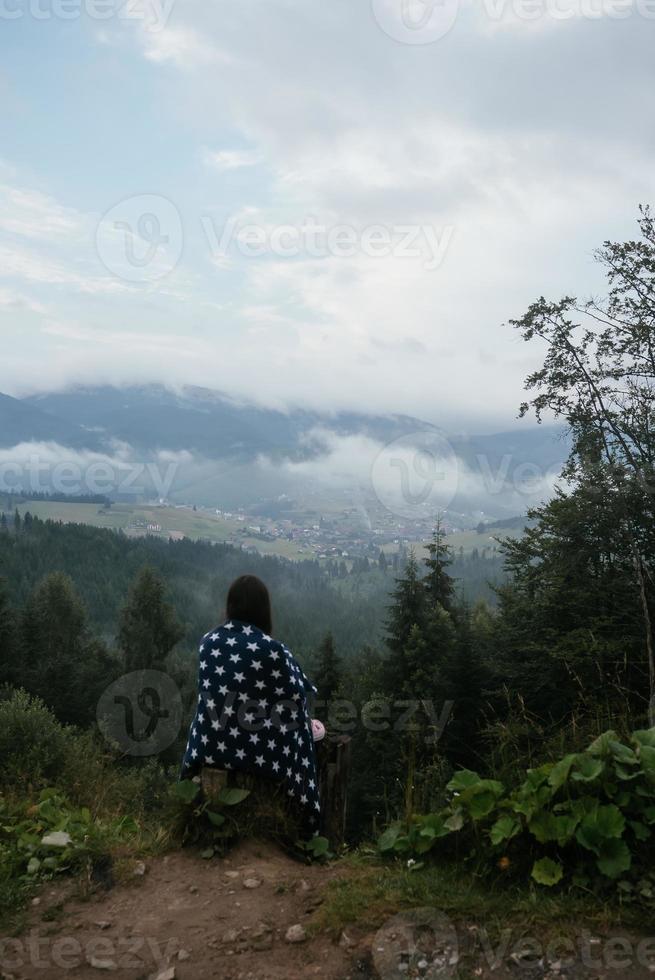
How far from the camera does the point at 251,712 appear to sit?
5.43 meters

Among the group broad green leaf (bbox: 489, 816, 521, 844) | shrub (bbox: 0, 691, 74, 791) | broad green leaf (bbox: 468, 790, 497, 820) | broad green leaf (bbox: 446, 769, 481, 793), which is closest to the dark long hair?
broad green leaf (bbox: 446, 769, 481, 793)

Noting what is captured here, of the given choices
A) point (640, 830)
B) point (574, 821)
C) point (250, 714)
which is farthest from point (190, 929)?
point (640, 830)

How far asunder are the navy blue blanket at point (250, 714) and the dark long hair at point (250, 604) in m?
A: 0.08

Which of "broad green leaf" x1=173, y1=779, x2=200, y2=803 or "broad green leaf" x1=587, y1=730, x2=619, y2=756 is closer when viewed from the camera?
"broad green leaf" x1=587, y1=730, x2=619, y2=756

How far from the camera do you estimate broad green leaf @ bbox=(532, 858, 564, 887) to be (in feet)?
12.5

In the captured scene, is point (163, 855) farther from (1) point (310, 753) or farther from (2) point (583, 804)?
(2) point (583, 804)

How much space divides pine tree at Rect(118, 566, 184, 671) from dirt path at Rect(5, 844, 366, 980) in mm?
48632

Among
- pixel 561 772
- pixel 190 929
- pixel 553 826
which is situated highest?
pixel 561 772

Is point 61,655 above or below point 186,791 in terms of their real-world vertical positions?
below

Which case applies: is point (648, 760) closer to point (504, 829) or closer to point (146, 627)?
point (504, 829)

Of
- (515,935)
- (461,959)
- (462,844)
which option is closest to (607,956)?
(515,935)

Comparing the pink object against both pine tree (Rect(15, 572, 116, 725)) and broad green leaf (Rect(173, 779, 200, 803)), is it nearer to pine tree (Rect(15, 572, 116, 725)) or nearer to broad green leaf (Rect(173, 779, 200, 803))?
broad green leaf (Rect(173, 779, 200, 803))

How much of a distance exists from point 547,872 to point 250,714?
2.40 meters

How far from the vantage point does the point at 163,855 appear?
4.96 m
